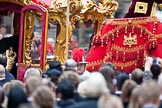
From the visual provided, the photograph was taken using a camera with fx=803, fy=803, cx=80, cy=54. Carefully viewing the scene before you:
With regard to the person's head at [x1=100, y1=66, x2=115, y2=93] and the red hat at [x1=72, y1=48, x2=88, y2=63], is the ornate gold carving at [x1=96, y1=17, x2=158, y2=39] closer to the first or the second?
the red hat at [x1=72, y1=48, x2=88, y2=63]

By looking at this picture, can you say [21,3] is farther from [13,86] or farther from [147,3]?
[13,86]

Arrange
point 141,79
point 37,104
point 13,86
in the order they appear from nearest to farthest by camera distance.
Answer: point 37,104 → point 13,86 → point 141,79

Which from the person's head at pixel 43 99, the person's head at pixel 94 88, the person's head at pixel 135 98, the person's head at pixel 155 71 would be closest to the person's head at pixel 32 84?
the person's head at pixel 94 88

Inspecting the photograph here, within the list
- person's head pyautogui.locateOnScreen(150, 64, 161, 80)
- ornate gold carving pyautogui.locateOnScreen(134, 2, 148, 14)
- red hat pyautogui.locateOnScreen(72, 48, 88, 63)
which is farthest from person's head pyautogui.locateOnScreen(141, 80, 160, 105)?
red hat pyautogui.locateOnScreen(72, 48, 88, 63)

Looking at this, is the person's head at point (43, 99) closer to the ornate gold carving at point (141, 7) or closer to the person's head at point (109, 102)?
the person's head at point (109, 102)

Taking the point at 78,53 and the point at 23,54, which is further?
the point at 23,54

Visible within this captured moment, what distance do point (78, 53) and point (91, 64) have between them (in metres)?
0.59

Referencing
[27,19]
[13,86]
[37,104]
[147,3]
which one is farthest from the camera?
[27,19]

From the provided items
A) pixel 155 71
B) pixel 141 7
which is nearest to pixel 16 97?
pixel 155 71

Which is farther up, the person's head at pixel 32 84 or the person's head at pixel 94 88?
the person's head at pixel 94 88

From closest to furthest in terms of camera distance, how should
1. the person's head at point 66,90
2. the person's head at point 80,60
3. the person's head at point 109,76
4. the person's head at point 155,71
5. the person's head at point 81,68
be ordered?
the person's head at point 66,90 → the person's head at point 109,76 → the person's head at point 155,71 → the person's head at point 81,68 → the person's head at point 80,60

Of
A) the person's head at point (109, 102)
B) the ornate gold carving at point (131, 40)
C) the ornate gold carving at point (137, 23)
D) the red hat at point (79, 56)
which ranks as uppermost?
the ornate gold carving at point (137, 23)

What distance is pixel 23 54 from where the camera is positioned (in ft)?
52.7

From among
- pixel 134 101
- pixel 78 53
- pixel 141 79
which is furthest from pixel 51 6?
pixel 134 101
